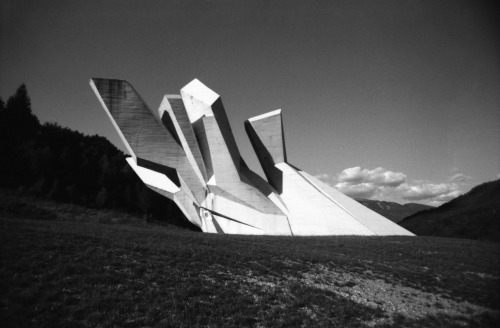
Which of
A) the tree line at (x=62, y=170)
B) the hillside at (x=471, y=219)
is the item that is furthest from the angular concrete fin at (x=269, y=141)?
the tree line at (x=62, y=170)

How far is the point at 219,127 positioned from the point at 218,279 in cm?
1377

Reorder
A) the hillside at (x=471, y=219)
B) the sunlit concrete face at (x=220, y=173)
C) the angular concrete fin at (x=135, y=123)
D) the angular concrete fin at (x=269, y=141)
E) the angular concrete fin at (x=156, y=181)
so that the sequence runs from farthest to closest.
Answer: the hillside at (x=471, y=219) < the angular concrete fin at (x=269, y=141) < the angular concrete fin at (x=156, y=181) < the angular concrete fin at (x=135, y=123) < the sunlit concrete face at (x=220, y=173)

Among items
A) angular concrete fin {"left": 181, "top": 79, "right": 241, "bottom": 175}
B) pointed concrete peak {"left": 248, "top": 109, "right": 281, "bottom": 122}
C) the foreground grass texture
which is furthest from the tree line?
the foreground grass texture

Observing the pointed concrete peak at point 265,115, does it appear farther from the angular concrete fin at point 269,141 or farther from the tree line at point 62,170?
the tree line at point 62,170

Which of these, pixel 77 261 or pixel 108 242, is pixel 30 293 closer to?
pixel 77 261

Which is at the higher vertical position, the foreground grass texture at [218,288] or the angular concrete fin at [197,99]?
the angular concrete fin at [197,99]

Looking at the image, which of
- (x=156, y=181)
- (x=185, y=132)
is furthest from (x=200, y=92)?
(x=156, y=181)

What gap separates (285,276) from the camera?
7.48 m

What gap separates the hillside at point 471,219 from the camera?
24.4 metres

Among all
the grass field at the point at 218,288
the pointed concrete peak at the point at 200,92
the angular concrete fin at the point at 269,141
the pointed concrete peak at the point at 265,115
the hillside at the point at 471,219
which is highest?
the pointed concrete peak at the point at 200,92

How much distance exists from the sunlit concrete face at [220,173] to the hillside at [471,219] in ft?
39.0

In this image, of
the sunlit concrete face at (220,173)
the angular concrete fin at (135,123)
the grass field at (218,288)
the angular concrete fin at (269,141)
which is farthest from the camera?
the angular concrete fin at (269,141)

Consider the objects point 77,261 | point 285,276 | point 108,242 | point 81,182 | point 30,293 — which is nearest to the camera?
point 30,293

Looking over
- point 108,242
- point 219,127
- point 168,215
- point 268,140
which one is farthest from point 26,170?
point 108,242
